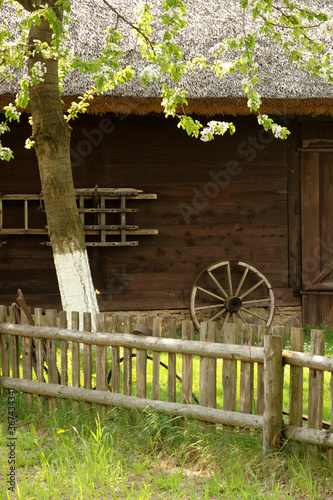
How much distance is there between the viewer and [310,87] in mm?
7312

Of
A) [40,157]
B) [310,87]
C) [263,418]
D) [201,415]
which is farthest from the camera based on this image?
[310,87]

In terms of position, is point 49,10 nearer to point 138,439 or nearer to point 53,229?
point 53,229

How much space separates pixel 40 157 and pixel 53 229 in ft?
2.00

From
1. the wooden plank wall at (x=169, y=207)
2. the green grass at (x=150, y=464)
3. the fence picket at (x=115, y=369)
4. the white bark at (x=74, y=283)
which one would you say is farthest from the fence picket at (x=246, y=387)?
the wooden plank wall at (x=169, y=207)

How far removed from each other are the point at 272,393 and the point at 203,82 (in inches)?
185

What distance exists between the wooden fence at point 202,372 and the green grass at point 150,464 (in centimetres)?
10

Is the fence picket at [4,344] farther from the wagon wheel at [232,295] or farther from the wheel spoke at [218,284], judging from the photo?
the wheel spoke at [218,284]

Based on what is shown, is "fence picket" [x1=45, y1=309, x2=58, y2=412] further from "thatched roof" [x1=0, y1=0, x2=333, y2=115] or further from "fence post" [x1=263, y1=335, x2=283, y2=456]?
"thatched roof" [x1=0, y1=0, x2=333, y2=115]

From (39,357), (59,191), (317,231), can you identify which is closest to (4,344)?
(39,357)

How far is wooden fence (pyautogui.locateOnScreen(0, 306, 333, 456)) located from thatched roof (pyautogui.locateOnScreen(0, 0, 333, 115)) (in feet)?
10.7

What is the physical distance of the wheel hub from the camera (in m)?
7.71

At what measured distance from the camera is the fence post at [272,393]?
324cm

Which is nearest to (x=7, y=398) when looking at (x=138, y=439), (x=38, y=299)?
(x=138, y=439)

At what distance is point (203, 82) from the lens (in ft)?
23.5
